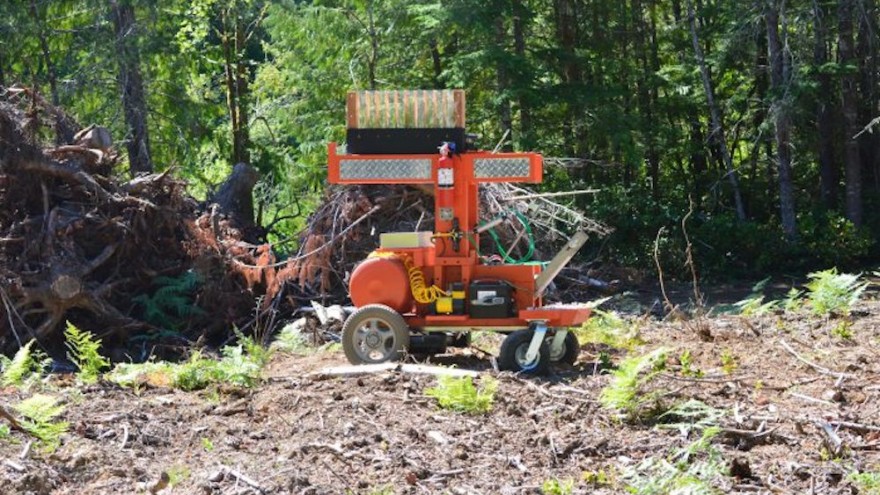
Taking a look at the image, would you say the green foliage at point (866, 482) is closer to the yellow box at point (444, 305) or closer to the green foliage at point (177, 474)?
the green foliage at point (177, 474)

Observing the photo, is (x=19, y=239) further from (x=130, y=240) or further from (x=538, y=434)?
(x=538, y=434)

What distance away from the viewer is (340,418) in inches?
305

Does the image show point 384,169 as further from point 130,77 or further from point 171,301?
point 130,77

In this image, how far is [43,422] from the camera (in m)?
7.11

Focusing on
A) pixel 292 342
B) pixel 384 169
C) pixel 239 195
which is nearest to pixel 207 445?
pixel 384 169

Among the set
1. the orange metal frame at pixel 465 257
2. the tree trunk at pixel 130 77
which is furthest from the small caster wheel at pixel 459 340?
the tree trunk at pixel 130 77

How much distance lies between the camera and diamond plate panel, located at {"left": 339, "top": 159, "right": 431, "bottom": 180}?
10.0 metres

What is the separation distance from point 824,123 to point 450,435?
768 inches

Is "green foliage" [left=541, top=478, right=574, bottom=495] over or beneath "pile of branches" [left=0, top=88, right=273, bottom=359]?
beneath

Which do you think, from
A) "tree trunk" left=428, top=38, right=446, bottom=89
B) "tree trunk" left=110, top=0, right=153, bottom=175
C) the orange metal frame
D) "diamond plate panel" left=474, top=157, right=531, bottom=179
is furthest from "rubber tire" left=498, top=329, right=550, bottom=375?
"tree trunk" left=428, top=38, right=446, bottom=89

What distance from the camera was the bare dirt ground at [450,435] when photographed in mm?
6453

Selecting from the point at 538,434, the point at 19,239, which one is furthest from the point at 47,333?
the point at 538,434

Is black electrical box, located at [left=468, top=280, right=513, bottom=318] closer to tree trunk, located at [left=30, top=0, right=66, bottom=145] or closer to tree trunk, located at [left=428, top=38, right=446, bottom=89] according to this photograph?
tree trunk, located at [left=30, top=0, right=66, bottom=145]

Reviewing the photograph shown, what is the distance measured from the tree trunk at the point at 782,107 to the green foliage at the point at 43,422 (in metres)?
17.2
